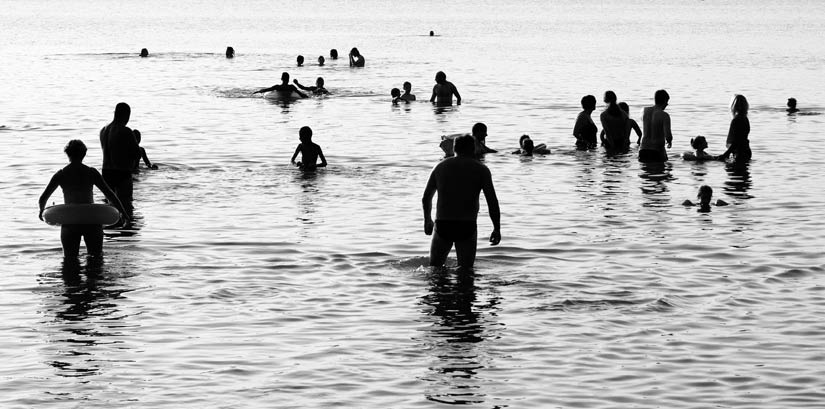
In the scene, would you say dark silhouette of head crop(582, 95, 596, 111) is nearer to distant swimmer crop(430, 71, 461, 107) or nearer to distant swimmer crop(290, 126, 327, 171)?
distant swimmer crop(290, 126, 327, 171)

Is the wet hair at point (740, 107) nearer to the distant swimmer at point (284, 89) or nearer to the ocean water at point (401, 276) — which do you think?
the ocean water at point (401, 276)

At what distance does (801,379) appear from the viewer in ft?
38.6

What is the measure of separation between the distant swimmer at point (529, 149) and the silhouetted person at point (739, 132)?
4.01 m

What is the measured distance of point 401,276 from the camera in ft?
52.8

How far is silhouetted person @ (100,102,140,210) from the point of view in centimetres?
1928

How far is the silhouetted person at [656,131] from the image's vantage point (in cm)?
2439

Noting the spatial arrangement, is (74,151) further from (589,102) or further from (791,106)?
(791,106)

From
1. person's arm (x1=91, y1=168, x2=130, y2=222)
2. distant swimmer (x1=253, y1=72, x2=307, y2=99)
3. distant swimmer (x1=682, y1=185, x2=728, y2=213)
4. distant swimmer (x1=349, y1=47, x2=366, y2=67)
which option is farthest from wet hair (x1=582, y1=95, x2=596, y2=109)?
distant swimmer (x1=349, y1=47, x2=366, y2=67)

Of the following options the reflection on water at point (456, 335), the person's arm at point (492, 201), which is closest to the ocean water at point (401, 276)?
the reflection on water at point (456, 335)

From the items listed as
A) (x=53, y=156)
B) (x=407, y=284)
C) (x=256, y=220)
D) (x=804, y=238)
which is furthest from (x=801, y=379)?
(x=53, y=156)

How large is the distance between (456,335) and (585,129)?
16.4 m

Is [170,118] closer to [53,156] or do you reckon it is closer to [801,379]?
[53,156]

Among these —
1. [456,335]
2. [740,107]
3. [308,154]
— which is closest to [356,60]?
[308,154]

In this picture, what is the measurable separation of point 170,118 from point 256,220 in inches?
751
